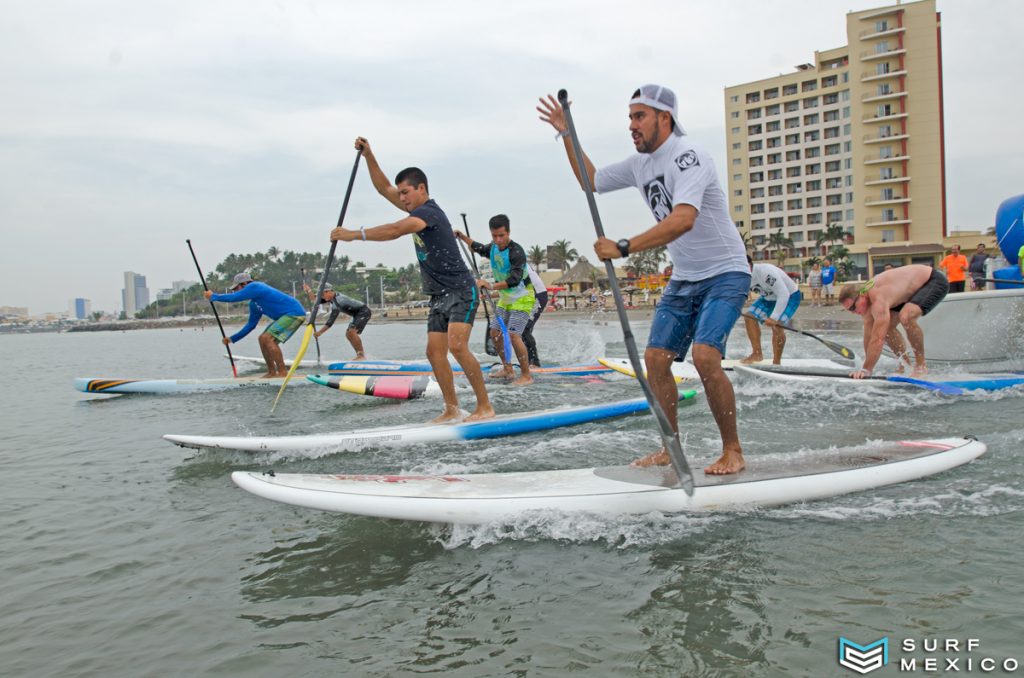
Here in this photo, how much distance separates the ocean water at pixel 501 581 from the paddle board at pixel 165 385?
5.96m

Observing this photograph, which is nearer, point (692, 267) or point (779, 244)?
point (692, 267)

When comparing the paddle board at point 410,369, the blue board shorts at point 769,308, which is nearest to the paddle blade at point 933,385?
the blue board shorts at point 769,308

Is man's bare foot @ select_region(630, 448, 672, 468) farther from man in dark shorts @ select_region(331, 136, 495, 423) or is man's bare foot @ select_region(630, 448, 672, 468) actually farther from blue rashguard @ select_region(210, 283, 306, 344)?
blue rashguard @ select_region(210, 283, 306, 344)

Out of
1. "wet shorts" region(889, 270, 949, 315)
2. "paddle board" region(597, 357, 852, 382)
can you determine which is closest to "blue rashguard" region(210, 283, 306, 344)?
"paddle board" region(597, 357, 852, 382)

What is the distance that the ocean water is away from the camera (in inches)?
107

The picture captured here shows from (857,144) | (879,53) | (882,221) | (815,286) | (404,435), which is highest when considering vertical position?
(879,53)

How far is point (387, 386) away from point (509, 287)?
223 cm

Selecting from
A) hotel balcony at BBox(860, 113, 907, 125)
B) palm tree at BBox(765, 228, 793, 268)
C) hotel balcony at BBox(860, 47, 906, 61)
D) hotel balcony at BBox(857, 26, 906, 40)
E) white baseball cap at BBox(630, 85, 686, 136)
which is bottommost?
white baseball cap at BBox(630, 85, 686, 136)

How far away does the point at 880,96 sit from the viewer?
70.0 metres

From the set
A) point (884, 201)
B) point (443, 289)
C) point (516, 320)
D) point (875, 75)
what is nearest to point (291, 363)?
point (516, 320)

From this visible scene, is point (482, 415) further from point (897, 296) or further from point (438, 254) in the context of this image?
point (897, 296)

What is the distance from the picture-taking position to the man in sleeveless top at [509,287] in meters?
9.73

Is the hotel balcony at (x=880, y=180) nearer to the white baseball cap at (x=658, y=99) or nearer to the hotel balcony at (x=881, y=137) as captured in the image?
the hotel balcony at (x=881, y=137)

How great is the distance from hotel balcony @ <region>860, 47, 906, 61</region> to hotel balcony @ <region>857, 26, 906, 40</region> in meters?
1.38
